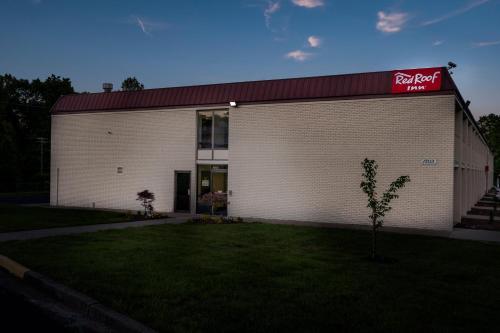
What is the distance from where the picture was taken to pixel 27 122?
6656 cm

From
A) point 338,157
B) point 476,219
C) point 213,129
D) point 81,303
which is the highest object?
point 213,129

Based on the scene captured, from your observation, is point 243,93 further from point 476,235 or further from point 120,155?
point 476,235

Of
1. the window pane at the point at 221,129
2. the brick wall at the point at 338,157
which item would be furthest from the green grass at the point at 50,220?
the brick wall at the point at 338,157

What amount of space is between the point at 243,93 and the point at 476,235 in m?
12.1

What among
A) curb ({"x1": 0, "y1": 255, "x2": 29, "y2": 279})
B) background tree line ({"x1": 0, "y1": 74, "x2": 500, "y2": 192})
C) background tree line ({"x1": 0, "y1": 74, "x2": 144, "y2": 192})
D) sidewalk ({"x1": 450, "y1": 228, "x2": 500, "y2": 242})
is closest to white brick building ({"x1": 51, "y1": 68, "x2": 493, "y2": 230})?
sidewalk ({"x1": 450, "y1": 228, "x2": 500, "y2": 242})

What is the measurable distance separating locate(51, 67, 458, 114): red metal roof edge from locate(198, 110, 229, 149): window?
710 millimetres

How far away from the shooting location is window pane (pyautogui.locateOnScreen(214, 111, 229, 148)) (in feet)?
73.8

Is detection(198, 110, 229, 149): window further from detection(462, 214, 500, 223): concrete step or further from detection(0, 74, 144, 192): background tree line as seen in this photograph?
detection(0, 74, 144, 192): background tree line

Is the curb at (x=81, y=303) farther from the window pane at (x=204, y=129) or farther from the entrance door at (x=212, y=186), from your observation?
the window pane at (x=204, y=129)

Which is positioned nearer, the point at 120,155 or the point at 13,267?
the point at 13,267

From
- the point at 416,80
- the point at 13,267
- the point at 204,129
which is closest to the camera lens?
the point at 13,267

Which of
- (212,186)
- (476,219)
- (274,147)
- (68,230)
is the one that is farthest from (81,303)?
(476,219)

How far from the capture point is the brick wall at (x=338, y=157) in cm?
1788

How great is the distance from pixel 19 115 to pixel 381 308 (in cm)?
7058
